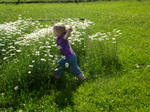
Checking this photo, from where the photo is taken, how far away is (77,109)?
3691mm

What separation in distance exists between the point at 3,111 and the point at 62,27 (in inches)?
82.8

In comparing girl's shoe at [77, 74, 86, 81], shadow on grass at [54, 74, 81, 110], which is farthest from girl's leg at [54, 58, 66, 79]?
girl's shoe at [77, 74, 86, 81]

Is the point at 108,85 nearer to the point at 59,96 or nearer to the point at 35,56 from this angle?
the point at 59,96

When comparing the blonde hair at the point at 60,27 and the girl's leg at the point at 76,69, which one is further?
the girl's leg at the point at 76,69

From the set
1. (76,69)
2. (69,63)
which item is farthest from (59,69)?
(76,69)

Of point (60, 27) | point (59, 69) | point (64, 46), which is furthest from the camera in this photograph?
point (59, 69)

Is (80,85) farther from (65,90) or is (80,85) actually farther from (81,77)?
(65,90)

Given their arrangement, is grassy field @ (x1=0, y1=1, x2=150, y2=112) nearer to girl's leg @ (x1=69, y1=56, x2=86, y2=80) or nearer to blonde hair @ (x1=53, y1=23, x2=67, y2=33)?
girl's leg @ (x1=69, y1=56, x2=86, y2=80)

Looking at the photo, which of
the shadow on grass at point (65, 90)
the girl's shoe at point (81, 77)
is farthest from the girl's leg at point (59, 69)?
the girl's shoe at point (81, 77)

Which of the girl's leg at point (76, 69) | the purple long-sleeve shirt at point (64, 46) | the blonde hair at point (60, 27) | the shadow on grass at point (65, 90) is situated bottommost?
the shadow on grass at point (65, 90)

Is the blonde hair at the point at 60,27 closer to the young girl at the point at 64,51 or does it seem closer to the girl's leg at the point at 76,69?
the young girl at the point at 64,51

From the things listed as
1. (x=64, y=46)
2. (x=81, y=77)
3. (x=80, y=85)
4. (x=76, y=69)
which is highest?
(x=64, y=46)

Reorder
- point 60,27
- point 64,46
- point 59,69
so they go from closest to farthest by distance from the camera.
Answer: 1. point 60,27
2. point 64,46
3. point 59,69

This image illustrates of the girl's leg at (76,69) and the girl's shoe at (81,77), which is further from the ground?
the girl's leg at (76,69)
